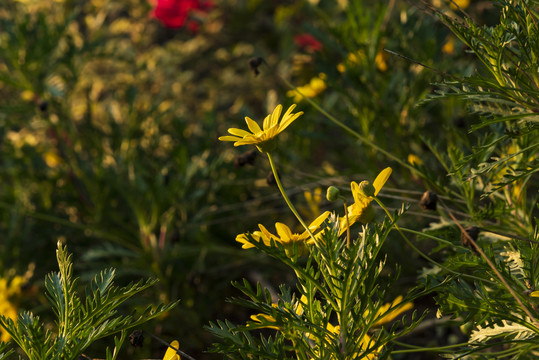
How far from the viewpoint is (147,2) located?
2699 mm

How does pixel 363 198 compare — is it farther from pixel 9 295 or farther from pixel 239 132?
pixel 9 295

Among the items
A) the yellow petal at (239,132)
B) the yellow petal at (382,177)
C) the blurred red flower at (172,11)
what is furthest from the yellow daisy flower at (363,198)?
the blurred red flower at (172,11)

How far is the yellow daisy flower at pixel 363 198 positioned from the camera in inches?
25.2

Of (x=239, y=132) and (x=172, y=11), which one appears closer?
(x=239, y=132)

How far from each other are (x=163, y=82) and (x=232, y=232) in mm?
1030

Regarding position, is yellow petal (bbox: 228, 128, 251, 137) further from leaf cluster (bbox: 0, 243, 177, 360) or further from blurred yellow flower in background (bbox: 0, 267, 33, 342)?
blurred yellow flower in background (bbox: 0, 267, 33, 342)

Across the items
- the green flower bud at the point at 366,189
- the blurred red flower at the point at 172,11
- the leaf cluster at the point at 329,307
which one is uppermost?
the green flower bud at the point at 366,189

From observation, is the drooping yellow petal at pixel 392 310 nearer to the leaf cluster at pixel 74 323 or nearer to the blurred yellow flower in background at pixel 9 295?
the leaf cluster at pixel 74 323

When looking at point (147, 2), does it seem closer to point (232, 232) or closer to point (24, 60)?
point (24, 60)

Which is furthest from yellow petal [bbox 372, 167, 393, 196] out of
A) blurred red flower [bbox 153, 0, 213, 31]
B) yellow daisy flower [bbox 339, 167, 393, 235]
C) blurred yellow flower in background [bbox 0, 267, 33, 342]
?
blurred red flower [bbox 153, 0, 213, 31]

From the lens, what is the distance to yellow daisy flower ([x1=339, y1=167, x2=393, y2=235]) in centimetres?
64

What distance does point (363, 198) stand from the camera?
66cm

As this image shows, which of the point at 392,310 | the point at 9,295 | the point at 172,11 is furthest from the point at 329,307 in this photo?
the point at 172,11

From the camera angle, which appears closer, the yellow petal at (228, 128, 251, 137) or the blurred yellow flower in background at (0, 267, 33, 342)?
the yellow petal at (228, 128, 251, 137)
